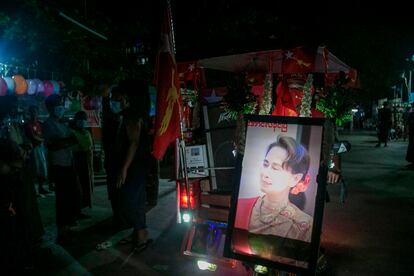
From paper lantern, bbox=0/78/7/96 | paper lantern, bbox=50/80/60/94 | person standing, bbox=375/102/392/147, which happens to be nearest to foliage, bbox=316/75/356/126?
paper lantern, bbox=0/78/7/96

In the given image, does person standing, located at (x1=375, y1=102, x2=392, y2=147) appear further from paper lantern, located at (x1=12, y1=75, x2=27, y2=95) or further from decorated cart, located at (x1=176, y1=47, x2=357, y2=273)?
paper lantern, located at (x1=12, y1=75, x2=27, y2=95)

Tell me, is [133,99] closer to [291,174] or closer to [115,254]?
[115,254]

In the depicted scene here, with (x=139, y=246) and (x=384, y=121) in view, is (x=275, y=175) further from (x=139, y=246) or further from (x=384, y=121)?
(x=384, y=121)

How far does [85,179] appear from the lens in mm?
6898

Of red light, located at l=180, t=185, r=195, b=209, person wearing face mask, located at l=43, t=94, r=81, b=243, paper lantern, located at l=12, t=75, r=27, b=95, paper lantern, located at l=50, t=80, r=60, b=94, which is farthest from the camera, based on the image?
paper lantern, located at l=50, t=80, r=60, b=94

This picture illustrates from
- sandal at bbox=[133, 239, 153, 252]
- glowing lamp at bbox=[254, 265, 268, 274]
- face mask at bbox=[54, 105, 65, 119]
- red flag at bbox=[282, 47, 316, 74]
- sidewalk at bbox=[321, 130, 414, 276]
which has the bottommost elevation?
sandal at bbox=[133, 239, 153, 252]

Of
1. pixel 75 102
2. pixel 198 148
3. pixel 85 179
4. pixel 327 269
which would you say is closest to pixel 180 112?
pixel 198 148

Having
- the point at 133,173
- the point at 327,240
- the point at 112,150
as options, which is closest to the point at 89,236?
the point at 112,150

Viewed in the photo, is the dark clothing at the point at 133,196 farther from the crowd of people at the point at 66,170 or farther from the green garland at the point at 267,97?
the green garland at the point at 267,97

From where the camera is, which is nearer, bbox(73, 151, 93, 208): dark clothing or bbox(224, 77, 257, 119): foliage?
bbox(224, 77, 257, 119): foliage

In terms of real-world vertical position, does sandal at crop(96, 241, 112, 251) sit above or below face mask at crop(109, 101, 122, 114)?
below

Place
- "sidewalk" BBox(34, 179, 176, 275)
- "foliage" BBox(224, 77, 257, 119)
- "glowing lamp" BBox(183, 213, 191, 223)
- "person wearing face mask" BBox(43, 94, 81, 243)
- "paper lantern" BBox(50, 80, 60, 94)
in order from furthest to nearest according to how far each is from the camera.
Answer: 1. "paper lantern" BBox(50, 80, 60, 94)
2. "person wearing face mask" BBox(43, 94, 81, 243)
3. "sidewalk" BBox(34, 179, 176, 275)
4. "glowing lamp" BBox(183, 213, 191, 223)
5. "foliage" BBox(224, 77, 257, 119)

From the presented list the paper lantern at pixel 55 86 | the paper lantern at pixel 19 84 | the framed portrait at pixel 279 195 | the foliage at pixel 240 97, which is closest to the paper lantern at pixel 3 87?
the paper lantern at pixel 19 84

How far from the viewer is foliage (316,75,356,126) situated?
403 centimetres
